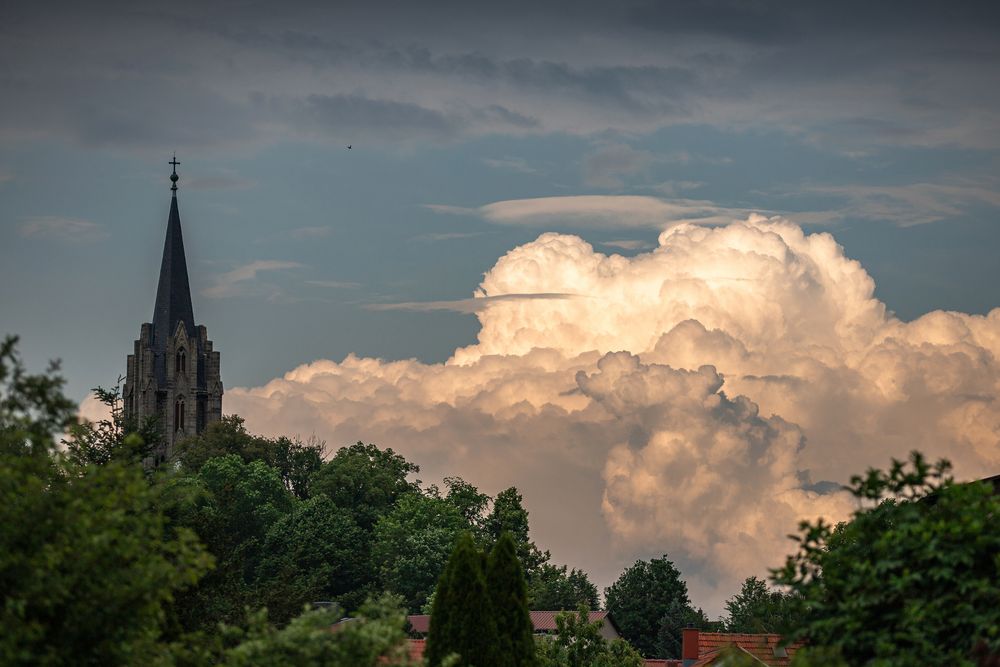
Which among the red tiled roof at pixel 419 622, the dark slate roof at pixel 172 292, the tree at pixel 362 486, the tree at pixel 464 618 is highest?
the dark slate roof at pixel 172 292

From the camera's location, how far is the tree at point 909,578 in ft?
70.1

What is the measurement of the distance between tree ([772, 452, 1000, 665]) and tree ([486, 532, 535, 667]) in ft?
30.0

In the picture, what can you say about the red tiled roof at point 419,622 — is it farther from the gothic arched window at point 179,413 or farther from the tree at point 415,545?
the gothic arched window at point 179,413

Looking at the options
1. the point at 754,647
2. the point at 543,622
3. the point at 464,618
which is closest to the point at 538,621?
the point at 543,622

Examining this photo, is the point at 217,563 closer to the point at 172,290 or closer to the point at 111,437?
the point at 111,437

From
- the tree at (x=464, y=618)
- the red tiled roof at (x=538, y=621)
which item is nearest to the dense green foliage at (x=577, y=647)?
the tree at (x=464, y=618)

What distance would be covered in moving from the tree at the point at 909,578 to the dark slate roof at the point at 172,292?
129125 mm

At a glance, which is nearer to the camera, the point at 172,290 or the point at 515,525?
the point at 515,525

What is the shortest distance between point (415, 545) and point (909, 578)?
75.4 m

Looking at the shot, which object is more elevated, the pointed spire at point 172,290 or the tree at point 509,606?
the pointed spire at point 172,290

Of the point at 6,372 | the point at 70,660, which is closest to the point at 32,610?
the point at 70,660

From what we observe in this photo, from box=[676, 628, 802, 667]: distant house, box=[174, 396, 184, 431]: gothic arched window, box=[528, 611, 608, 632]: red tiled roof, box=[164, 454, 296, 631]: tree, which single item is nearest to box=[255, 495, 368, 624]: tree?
box=[528, 611, 608, 632]: red tiled roof

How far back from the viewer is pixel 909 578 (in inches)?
856

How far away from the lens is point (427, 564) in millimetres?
94812
